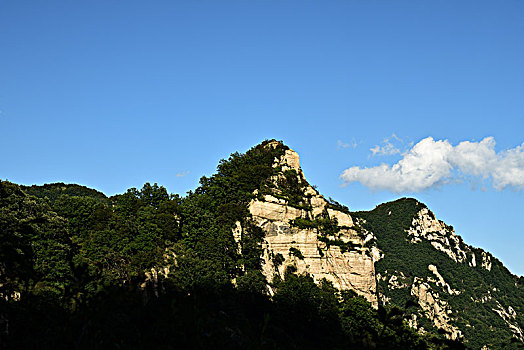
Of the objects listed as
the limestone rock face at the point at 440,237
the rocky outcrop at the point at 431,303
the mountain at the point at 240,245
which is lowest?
the rocky outcrop at the point at 431,303

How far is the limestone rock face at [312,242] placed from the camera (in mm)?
66500

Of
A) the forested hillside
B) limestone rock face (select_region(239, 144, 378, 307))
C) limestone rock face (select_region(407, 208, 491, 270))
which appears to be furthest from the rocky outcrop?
limestone rock face (select_region(239, 144, 378, 307))

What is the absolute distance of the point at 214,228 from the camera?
199ft

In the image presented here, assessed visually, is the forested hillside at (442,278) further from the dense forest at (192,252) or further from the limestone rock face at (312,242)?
the dense forest at (192,252)

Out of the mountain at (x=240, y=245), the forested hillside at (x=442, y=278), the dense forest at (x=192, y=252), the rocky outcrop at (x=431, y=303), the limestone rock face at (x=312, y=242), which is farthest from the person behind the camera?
the forested hillside at (x=442, y=278)

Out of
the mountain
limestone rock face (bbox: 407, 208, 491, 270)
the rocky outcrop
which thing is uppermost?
limestone rock face (bbox: 407, 208, 491, 270)

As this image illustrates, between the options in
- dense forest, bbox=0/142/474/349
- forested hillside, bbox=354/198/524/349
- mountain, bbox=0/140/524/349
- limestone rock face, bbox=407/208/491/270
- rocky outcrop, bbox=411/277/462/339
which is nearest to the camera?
dense forest, bbox=0/142/474/349

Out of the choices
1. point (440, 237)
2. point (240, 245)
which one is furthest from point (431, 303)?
point (240, 245)

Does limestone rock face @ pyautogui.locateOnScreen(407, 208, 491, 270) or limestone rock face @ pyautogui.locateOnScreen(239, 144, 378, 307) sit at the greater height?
limestone rock face @ pyautogui.locateOnScreen(407, 208, 491, 270)

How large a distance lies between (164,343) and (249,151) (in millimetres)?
78976

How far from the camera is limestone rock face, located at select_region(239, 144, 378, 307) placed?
218 feet

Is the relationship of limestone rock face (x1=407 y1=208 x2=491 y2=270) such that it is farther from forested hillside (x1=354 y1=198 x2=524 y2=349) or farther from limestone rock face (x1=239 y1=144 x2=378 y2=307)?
limestone rock face (x1=239 y1=144 x2=378 y2=307)

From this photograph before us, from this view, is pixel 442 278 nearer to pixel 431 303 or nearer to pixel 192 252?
pixel 431 303

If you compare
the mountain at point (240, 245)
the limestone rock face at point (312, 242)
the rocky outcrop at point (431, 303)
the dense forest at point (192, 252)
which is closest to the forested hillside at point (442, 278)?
the rocky outcrop at point (431, 303)
